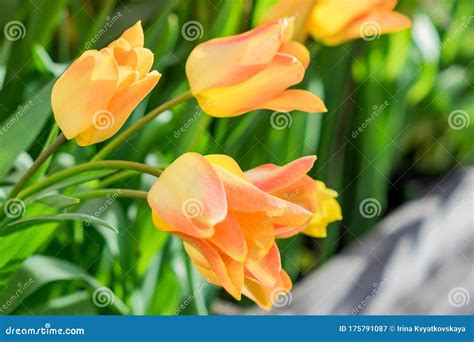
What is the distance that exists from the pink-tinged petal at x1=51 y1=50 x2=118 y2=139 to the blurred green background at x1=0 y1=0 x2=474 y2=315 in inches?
5.5

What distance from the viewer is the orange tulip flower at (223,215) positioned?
0.81 meters

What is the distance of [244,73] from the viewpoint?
2.82 ft

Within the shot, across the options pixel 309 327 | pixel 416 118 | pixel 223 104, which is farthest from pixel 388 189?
pixel 223 104

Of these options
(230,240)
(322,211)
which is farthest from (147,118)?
(322,211)

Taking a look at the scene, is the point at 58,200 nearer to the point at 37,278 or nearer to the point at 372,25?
the point at 37,278

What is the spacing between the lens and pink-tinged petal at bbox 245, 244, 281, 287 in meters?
0.85

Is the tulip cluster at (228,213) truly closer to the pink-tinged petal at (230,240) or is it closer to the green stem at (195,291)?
the pink-tinged petal at (230,240)

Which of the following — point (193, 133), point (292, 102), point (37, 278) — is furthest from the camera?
point (193, 133)

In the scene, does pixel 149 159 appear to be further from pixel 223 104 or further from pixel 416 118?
pixel 416 118

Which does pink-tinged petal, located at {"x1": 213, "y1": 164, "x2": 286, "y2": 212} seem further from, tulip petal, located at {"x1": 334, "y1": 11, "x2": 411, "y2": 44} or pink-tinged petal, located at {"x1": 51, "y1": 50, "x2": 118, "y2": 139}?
tulip petal, located at {"x1": 334, "y1": 11, "x2": 411, "y2": 44}

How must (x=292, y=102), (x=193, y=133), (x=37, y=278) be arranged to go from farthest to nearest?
(x=193, y=133) → (x=37, y=278) → (x=292, y=102)

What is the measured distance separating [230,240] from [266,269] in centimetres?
7

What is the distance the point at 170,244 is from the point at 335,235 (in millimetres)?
243

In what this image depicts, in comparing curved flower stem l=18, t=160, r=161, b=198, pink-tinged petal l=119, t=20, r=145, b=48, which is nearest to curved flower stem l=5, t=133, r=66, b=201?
curved flower stem l=18, t=160, r=161, b=198
